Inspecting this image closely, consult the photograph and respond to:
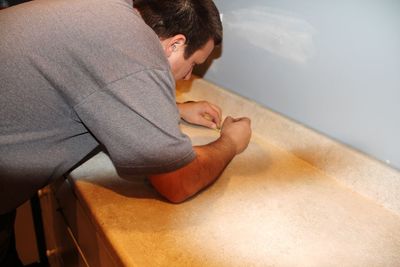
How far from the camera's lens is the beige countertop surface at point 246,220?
542 millimetres

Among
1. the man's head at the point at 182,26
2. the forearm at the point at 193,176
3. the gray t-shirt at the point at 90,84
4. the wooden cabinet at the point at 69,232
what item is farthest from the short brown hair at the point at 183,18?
the wooden cabinet at the point at 69,232

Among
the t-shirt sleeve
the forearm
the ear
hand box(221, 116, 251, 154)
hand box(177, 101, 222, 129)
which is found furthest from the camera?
hand box(177, 101, 222, 129)

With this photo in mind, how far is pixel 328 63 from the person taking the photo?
0.75 metres

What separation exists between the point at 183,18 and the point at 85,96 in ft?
0.97

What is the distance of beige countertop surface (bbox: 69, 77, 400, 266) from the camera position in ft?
1.78

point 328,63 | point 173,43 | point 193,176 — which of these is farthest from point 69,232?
point 328,63

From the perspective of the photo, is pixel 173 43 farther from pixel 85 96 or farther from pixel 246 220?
pixel 246 220

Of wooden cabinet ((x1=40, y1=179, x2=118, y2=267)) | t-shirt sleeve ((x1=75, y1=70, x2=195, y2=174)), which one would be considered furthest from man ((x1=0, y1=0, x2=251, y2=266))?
wooden cabinet ((x1=40, y1=179, x2=118, y2=267))

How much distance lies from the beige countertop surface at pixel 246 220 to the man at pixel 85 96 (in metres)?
0.06

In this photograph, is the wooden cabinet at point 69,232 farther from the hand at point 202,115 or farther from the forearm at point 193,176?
the hand at point 202,115

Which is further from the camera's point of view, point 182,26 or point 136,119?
point 182,26

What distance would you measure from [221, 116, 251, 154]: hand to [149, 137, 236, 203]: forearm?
0.09 m

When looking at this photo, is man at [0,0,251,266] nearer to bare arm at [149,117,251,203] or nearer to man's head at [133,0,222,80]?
bare arm at [149,117,251,203]

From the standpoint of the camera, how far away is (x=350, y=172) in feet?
2.44
